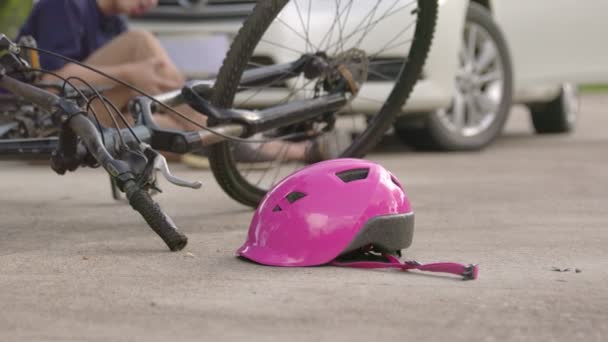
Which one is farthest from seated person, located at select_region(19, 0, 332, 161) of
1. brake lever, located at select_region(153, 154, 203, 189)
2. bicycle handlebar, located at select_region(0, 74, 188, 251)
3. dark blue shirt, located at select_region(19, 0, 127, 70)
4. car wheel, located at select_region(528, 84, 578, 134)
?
car wheel, located at select_region(528, 84, 578, 134)

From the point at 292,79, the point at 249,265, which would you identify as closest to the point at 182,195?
the point at 292,79

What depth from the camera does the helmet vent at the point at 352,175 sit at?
3.79 meters

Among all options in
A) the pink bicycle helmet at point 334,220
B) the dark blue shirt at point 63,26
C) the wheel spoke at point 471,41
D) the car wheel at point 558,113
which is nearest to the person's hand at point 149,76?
the dark blue shirt at point 63,26

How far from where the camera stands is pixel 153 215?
12.5 feet

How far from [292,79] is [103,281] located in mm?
1650

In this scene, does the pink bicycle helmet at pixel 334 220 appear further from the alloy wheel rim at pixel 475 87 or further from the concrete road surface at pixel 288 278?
the alloy wheel rim at pixel 475 87

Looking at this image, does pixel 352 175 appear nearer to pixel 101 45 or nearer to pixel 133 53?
pixel 133 53

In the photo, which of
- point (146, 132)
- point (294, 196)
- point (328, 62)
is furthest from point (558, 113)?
point (294, 196)

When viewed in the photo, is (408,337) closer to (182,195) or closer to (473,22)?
(182,195)

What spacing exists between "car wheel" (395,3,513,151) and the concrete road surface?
1694mm

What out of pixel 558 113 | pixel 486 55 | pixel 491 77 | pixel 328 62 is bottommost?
pixel 558 113

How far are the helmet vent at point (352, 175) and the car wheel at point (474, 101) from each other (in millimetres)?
3543

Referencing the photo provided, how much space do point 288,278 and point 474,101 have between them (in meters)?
4.32

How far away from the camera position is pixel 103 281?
3.43 meters
